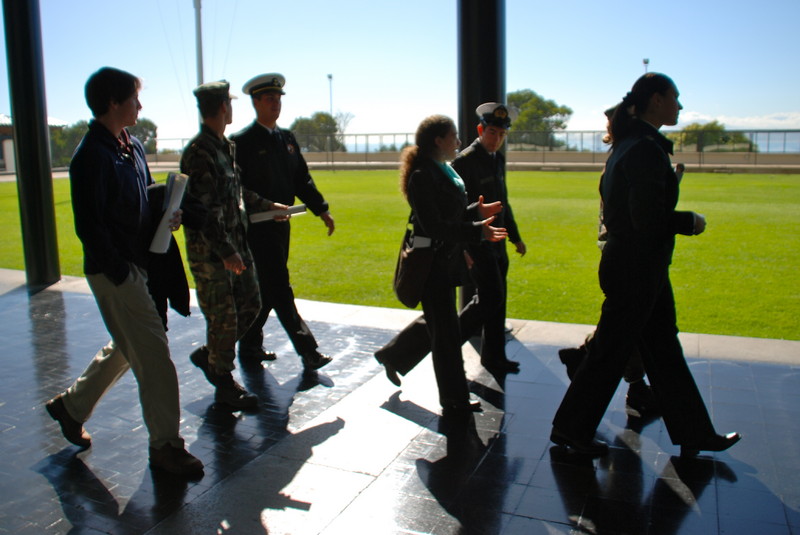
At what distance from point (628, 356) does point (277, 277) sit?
2.66 m

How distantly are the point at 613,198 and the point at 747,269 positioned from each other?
23.6ft

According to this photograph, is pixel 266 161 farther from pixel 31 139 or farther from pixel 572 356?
pixel 31 139

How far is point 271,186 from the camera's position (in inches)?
211

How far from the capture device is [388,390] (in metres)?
4.98

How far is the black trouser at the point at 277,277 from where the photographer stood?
533 cm

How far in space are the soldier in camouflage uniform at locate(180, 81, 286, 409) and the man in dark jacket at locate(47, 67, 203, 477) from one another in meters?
0.61

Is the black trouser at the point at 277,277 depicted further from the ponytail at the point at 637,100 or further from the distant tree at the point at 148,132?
the distant tree at the point at 148,132

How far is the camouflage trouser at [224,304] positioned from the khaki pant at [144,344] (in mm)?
798

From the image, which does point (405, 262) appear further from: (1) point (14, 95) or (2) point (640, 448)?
(1) point (14, 95)

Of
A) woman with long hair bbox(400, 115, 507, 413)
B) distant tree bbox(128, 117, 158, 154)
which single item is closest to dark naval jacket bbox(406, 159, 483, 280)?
woman with long hair bbox(400, 115, 507, 413)

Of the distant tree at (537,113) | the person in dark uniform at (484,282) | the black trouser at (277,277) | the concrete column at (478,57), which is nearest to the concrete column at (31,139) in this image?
the black trouser at (277,277)

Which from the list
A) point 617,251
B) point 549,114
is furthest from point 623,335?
point 549,114

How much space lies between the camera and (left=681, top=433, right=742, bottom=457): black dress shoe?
3.78 metres

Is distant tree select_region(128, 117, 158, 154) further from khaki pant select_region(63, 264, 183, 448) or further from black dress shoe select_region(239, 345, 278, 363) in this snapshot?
khaki pant select_region(63, 264, 183, 448)
